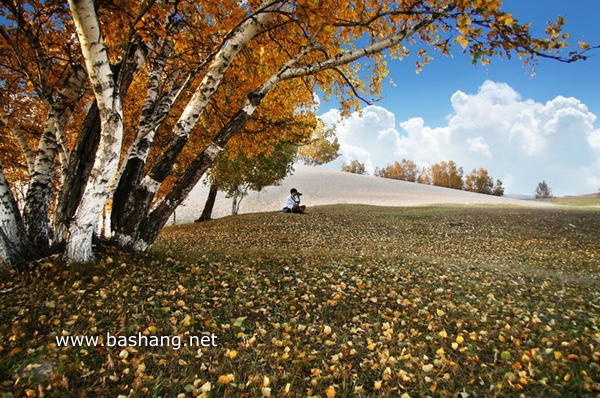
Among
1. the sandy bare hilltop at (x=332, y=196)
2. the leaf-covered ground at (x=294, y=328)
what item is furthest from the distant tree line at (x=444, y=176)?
the leaf-covered ground at (x=294, y=328)

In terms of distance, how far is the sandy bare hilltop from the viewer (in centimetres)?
4884

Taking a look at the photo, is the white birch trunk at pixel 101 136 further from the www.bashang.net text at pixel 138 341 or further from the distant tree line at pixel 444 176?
the distant tree line at pixel 444 176

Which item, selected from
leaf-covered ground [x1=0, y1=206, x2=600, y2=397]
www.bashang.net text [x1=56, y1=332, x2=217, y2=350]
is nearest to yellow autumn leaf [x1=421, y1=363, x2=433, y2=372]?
leaf-covered ground [x1=0, y1=206, x2=600, y2=397]

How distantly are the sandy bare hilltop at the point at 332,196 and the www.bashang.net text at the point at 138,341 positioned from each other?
128 ft

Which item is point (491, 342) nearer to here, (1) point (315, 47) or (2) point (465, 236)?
(1) point (315, 47)

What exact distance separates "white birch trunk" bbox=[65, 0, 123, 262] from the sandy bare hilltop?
121 ft

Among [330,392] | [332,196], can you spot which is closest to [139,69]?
[330,392]

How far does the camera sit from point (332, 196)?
5400cm

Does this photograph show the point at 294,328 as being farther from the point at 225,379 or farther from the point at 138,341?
the point at 138,341

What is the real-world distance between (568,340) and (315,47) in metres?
7.50

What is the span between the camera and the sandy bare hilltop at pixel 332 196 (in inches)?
1923

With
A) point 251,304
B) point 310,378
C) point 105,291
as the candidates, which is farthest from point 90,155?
point 310,378

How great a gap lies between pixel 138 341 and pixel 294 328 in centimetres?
233

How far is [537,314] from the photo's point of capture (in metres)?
6.57
